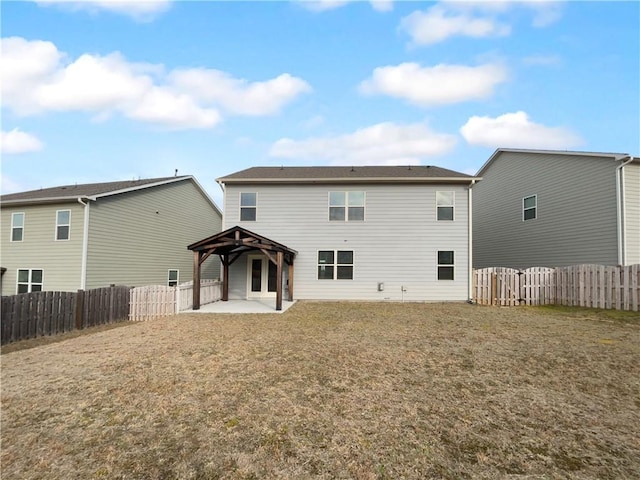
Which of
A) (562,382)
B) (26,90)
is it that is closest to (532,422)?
(562,382)

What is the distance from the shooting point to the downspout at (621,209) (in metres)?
11.9

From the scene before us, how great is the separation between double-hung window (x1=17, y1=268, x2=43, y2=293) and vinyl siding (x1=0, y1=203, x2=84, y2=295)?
0.19m

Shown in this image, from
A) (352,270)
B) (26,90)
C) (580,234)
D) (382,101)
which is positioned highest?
(382,101)

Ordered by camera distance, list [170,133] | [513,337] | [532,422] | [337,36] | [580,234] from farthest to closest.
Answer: [170,133] < [580,234] < [337,36] < [513,337] < [532,422]

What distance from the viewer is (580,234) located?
13.6 metres

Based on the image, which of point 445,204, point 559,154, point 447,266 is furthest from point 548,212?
point 447,266

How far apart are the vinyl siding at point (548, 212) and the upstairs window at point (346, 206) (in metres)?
8.73

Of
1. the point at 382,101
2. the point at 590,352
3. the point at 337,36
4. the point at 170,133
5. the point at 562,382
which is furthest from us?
the point at 170,133

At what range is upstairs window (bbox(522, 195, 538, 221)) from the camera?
1598cm

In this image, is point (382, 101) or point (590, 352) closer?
point (590, 352)

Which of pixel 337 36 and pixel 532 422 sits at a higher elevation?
pixel 337 36

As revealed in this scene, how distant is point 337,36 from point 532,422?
13.2m

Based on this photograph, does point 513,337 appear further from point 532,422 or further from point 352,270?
point 352,270

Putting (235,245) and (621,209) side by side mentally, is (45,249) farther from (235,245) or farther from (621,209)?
(621,209)
